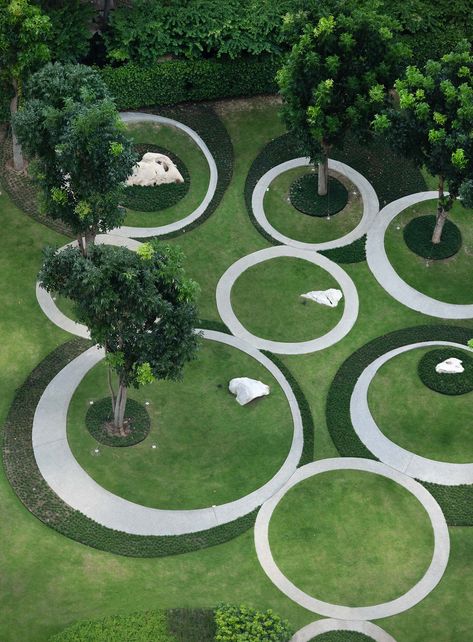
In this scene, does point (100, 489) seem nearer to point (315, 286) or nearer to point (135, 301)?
point (135, 301)

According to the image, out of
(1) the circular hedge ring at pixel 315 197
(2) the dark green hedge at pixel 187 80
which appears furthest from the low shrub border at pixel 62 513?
(2) the dark green hedge at pixel 187 80

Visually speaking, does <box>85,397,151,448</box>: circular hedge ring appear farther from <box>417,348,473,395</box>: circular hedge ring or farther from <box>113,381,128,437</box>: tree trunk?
<box>417,348,473,395</box>: circular hedge ring

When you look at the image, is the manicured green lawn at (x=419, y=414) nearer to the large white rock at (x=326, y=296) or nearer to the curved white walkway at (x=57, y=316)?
the large white rock at (x=326, y=296)

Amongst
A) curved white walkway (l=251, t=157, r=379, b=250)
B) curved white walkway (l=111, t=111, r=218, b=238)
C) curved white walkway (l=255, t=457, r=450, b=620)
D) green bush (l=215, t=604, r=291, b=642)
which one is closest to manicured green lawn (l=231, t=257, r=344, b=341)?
curved white walkway (l=251, t=157, r=379, b=250)

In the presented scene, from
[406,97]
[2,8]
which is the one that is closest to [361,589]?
[406,97]

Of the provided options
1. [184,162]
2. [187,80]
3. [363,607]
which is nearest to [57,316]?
[184,162]
